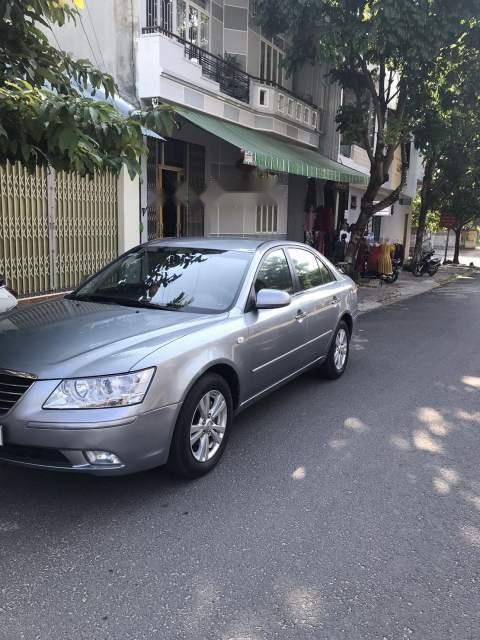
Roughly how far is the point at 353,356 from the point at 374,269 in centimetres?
1045

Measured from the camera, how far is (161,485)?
12.3ft

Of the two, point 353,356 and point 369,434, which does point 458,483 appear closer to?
point 369,434

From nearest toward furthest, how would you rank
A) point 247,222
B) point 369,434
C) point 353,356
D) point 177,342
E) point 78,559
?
point 78,559 → point 177,342 → point 369,434 → point 353,356 → point 247,222

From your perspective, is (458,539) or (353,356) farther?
(353,356)

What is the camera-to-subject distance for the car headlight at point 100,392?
10.4 feet

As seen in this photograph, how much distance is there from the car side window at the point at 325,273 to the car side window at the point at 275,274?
36.1 inches

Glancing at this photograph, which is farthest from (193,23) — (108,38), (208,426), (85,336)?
(208,426)

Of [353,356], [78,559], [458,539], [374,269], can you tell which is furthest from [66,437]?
[374,269]

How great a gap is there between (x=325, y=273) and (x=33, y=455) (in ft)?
12.8

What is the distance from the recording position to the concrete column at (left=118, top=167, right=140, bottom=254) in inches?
399

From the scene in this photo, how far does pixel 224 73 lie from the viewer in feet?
42.7

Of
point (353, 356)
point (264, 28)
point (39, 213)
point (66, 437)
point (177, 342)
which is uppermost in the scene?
point (264, 28)

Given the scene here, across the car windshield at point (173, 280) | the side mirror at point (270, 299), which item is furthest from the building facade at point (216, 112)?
the side mirror at point (270, 299)

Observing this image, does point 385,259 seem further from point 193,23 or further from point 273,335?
point 273,335
